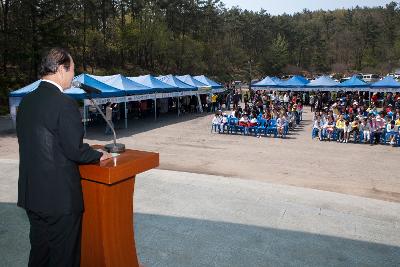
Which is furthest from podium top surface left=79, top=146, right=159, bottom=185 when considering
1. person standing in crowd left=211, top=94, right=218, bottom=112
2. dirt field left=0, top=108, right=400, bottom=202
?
person standing in crowd left=211, top=94, right=218, bottom=112

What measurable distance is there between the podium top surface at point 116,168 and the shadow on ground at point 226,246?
163cm

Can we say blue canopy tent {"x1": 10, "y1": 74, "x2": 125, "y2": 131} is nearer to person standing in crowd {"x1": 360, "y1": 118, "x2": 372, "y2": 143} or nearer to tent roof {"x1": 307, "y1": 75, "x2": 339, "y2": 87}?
person standing in crowd {"x1": 360, "y1": 118, "x2": 372, "y2": 143}

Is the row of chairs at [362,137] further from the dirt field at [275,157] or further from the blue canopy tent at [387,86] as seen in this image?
the blue canopy tent at [387,86]

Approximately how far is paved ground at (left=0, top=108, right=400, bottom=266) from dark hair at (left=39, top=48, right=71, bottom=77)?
2449mm

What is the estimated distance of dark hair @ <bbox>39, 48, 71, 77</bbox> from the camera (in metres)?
2.45

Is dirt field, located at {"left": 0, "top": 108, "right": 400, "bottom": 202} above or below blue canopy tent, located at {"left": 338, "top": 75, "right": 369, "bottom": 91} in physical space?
below

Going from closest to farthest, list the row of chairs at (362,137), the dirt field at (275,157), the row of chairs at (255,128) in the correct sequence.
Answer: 1. the dirt field at (275,157)
2. the row of chairs at (362,137)
3. the row of chairs at (255,128)

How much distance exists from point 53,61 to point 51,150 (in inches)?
23.0

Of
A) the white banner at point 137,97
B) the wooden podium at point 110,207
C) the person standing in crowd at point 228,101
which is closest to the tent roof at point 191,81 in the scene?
the person standing in crowd at point 228,101

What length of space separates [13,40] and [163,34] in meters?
24.4

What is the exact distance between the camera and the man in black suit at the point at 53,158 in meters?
2.35

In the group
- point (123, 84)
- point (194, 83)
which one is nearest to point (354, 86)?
point (194, 83)

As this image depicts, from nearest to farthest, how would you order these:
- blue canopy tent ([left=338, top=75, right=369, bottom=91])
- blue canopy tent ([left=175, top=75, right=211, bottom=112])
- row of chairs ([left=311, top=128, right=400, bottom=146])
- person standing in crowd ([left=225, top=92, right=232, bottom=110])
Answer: row of chairs ([left=311, top=128, right=400, bottom=146]), blue canopy tent ([left=338, top=75, right=369, bottom=91]), blue canopy tent ([left=175, top=75, right=211, bottom=112]), person standing in crowd ([left=225, top=92, right=232, bottom=110])

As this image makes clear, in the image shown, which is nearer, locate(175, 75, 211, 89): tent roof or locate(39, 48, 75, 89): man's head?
locate(39, 48, 75, 89): man's head
